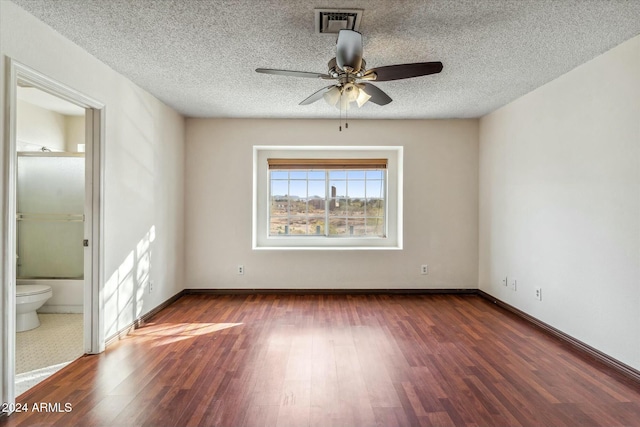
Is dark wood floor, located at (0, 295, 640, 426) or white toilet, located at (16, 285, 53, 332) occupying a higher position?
white toilet, located at (16, 285, 53, 332)

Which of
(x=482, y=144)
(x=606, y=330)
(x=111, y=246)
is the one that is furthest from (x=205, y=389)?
(x=482, y=144)

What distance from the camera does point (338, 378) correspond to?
237 cm

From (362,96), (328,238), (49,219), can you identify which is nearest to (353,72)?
(362,96)

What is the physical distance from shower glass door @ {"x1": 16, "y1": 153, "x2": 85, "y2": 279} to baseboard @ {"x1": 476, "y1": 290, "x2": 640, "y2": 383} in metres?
4.91

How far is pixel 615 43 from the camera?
2.49 metres

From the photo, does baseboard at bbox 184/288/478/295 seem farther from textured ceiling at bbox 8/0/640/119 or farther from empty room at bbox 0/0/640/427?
textured ceiling at bbox 8/0/640/119

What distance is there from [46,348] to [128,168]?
169 centimetres

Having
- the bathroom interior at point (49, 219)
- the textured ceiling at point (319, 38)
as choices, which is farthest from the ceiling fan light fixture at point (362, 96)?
the bathroom interior at point (49, 219)

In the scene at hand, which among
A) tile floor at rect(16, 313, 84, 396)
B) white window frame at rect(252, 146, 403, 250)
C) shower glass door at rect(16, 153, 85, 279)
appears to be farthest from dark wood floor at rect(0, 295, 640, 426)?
white window frame at rect(252, 146, 403, 250)

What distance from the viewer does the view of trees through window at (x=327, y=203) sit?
5.01 meters

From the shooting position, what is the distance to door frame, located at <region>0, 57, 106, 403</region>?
1.97 m

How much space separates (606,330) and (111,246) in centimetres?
412

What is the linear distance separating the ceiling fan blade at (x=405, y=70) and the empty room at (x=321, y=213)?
0.03m

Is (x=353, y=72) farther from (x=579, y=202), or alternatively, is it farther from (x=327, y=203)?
(x=327, y=203)
